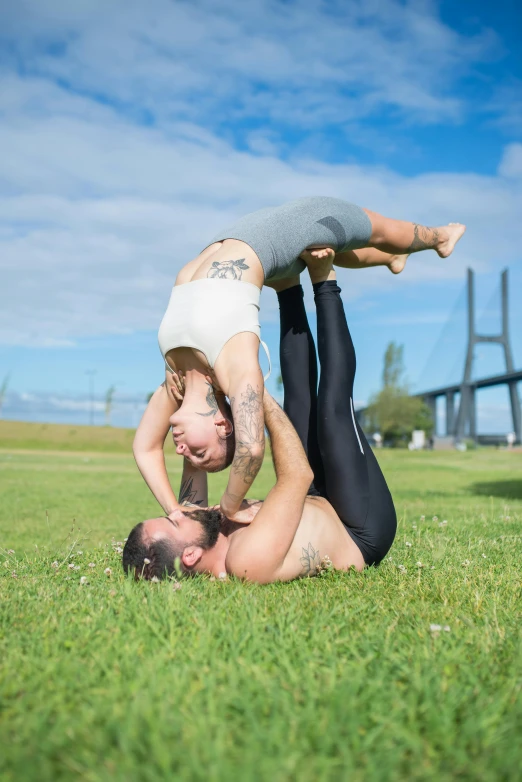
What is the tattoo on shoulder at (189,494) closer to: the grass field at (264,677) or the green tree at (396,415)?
the grass field at (264,677)

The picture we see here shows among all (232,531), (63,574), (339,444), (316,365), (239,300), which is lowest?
(63,574)

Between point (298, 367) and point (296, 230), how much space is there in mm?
992


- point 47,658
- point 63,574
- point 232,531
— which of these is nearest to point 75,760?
point 47,658

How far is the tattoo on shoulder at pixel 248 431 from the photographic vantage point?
3625 mm

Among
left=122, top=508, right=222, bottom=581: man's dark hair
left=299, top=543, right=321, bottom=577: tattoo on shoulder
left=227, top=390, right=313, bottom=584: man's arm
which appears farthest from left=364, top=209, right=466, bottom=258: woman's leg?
left=122, top=508, right=222, bottom=581: man's dark hair

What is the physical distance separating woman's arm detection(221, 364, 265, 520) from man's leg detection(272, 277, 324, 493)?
105 cm

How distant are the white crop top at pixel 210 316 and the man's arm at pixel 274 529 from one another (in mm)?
808

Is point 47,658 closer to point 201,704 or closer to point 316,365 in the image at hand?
point 201,704

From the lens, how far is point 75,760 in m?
1.80

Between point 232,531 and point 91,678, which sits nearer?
point 91,678

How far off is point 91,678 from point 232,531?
1718mm

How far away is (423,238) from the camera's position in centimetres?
546

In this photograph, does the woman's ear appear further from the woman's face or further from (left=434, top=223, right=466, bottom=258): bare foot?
(left=434, top=223, right=466, bottom=258): bare foot

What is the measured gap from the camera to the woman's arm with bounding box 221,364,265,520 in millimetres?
3625
